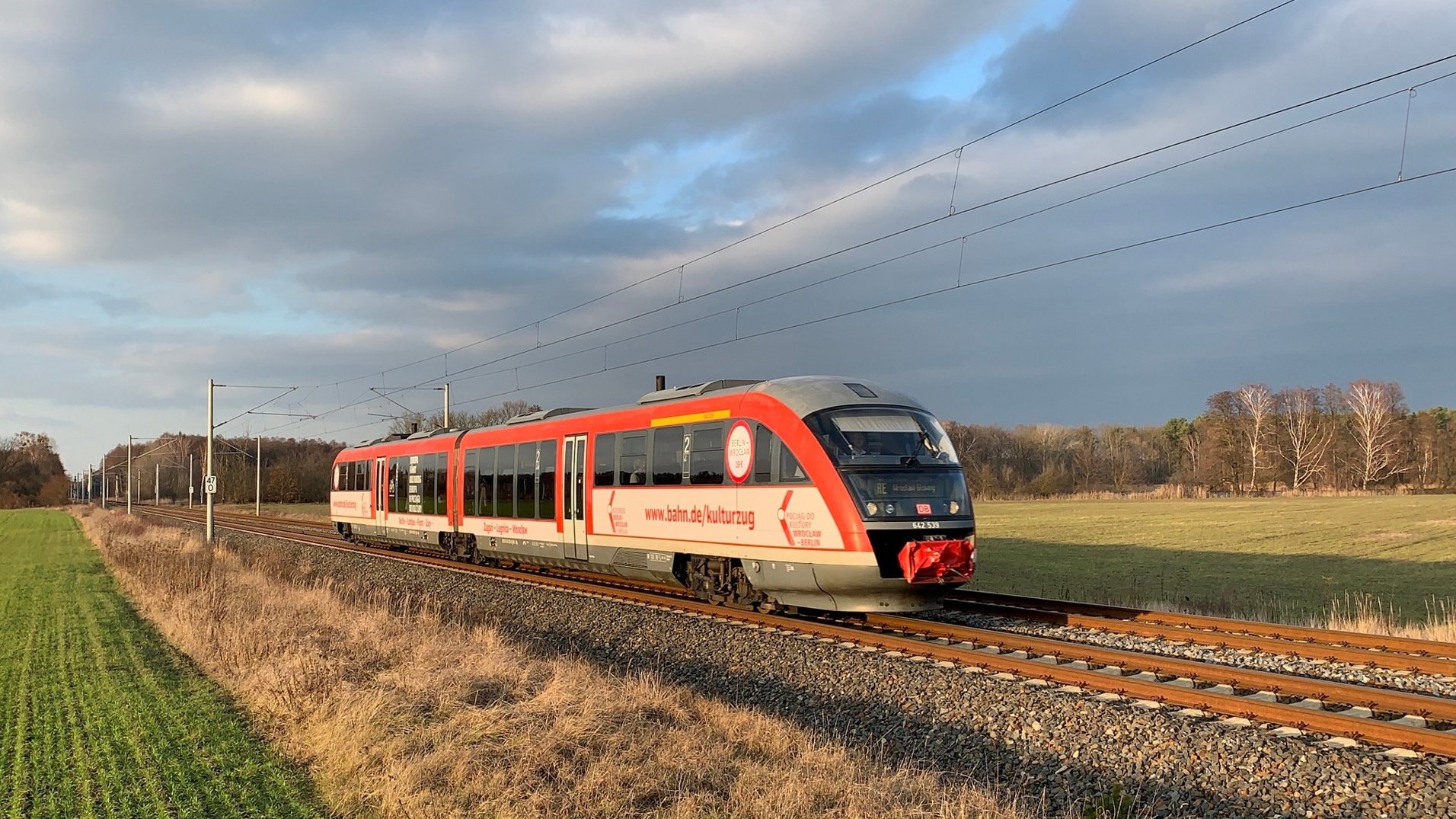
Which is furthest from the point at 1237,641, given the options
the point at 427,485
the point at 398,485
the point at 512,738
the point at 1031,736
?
the point at 398,485

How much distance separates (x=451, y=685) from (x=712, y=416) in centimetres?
667

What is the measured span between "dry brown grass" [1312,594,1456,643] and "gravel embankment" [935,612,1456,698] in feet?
8.79

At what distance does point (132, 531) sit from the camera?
35.2m

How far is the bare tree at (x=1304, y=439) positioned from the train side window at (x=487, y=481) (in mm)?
94707

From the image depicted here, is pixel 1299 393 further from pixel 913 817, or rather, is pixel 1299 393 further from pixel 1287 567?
pixel 913 817

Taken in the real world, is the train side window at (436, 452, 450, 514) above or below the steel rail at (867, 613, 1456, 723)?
above

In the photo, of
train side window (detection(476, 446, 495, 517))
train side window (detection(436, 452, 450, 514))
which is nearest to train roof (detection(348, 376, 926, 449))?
train side window (detection(476, 446, 495, 517))

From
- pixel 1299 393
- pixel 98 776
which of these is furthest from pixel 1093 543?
pixel 1299 393

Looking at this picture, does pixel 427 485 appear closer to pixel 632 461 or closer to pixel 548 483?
pixel 548 483

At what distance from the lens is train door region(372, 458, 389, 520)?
28.6 meters

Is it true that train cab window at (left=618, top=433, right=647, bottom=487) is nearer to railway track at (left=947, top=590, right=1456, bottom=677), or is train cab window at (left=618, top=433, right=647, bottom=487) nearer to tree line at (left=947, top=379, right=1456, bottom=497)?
railway track at (left=947, top=590, right=1456, bottom=677)

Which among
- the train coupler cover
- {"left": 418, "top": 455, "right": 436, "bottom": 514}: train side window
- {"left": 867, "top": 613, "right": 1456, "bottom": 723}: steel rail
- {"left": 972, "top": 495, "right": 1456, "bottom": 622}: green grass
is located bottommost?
{"left": 972, "top": 495, "right": 1456, "bottom": 622}: green grass

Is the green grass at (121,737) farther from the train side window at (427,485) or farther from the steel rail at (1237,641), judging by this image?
the train side window at (427,485)

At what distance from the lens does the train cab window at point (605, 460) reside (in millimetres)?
16547
